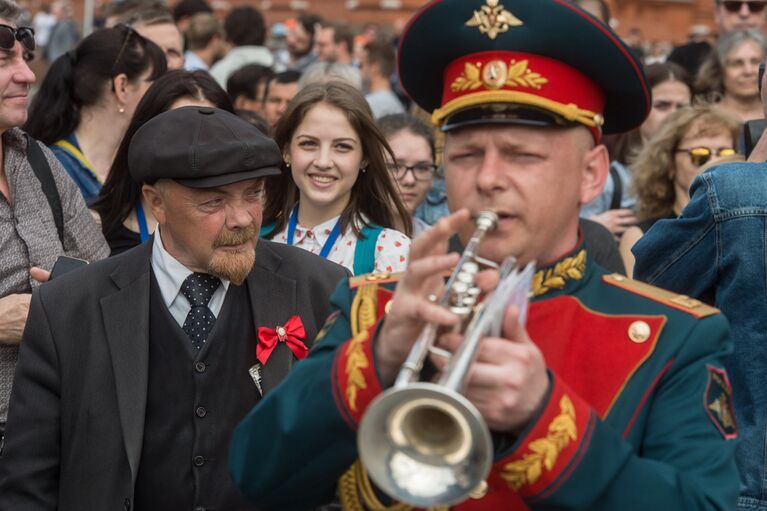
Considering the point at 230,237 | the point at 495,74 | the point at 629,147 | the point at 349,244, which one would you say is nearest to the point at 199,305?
the point at 230,237

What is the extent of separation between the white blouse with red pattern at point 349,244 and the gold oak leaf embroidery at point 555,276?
7.85 ft

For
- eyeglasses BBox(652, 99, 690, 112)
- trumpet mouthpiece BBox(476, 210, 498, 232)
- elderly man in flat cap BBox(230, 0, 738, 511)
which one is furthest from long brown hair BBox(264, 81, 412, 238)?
eyeglasses BBox(652, 99, 690, 112)

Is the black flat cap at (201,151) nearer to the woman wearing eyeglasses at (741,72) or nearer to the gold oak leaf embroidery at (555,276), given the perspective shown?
the gold oak leaf embroidery at (555,276)

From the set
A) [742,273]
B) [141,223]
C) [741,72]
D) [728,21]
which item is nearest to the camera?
[742,273]

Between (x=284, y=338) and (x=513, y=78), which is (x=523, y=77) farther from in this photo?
(x=284, y=338)

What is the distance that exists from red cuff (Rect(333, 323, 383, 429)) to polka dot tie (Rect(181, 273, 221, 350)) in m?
1.50

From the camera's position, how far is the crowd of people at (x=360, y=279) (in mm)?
2580

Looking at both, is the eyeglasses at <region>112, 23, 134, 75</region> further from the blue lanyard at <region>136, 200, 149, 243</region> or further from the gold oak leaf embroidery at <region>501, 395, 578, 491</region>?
the gold oak leaf embroidery at <region>501, 395, 578, 491</region>

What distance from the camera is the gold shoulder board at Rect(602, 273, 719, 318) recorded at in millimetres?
2855

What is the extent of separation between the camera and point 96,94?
6.74m

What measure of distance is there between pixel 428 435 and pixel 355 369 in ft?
0.93

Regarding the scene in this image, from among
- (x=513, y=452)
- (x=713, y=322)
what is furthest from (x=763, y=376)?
(x=513, y=452)

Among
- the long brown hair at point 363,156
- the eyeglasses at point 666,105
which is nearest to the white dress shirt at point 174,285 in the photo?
the long brown hair at point 363,156

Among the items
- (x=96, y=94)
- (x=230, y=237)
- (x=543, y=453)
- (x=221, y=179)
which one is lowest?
(x=96, y=94)
